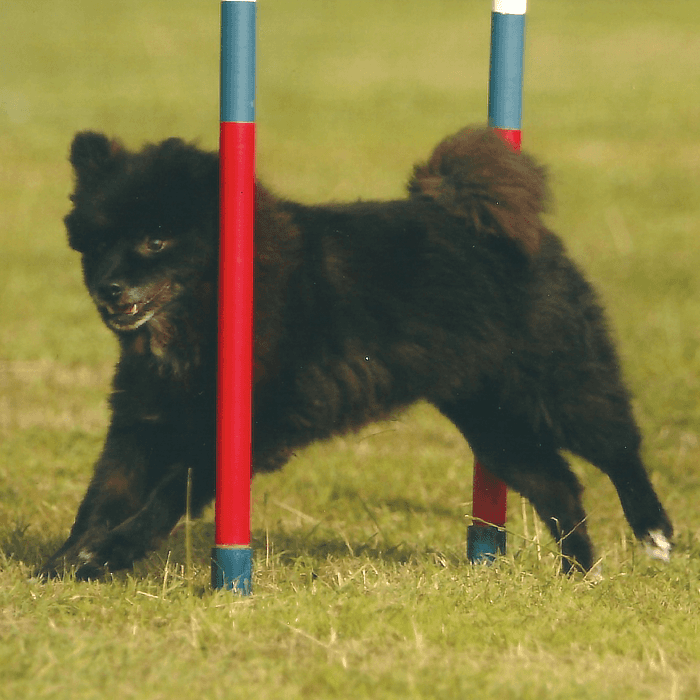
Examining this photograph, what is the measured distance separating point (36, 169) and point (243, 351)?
10398mm

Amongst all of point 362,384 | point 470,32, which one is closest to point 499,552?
point 362,384

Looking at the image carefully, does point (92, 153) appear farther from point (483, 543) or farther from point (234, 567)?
point (483, 543)

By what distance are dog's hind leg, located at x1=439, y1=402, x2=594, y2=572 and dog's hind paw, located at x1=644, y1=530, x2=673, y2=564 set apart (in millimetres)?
231

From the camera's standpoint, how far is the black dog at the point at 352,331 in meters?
3.72

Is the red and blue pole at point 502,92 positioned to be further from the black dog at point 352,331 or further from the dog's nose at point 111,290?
the dog's nose at point 111,290

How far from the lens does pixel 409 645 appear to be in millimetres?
3072

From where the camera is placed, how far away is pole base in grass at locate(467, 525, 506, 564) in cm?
418

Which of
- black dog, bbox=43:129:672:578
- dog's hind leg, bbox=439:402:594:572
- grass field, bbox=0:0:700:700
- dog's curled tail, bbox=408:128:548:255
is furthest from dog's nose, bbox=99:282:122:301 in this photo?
dog's hind leg, bbox=439:402:594:572

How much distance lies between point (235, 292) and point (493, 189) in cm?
109

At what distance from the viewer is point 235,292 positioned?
3.38m

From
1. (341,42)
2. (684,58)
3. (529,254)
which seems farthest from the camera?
(341,42)

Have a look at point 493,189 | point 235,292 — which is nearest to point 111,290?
point 235,292

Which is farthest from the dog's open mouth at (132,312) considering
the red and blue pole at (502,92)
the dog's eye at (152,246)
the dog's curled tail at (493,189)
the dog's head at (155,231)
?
the red and blue pole at (502,92)

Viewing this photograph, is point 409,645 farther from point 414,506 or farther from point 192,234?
point 414,506
